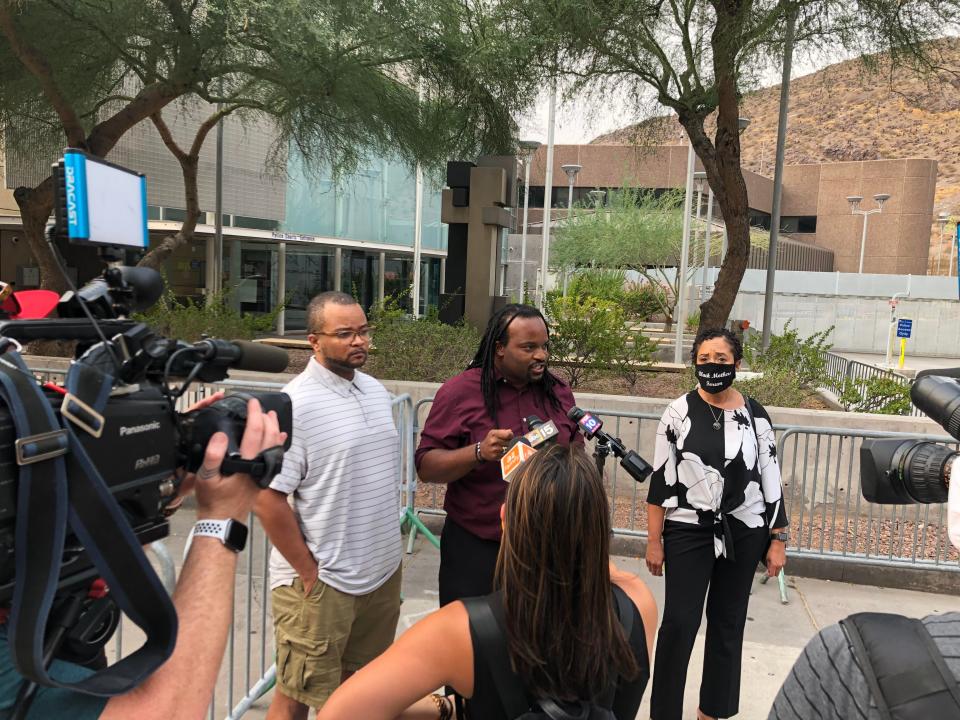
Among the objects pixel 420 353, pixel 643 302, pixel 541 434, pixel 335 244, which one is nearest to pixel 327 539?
pixel 541 434

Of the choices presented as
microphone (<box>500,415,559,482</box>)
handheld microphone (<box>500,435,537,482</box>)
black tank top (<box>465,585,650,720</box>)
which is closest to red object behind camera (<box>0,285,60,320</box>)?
black tank top (<box>465,585,650,720</box>)

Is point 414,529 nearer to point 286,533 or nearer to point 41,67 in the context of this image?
point 286,533

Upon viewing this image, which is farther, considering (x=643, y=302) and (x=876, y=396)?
(x=643, y=302)

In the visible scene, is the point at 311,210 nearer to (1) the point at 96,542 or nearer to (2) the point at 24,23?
(2) the point at 24,23

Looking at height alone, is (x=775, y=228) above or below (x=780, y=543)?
above

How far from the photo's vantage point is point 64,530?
46.0 inches

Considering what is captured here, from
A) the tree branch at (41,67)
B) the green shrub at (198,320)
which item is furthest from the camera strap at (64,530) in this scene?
the green shrub at (198,320)

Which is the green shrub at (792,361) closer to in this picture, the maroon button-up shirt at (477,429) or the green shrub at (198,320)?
the maroon button-up shirt at (477,429)

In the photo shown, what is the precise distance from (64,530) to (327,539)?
175 centimetres

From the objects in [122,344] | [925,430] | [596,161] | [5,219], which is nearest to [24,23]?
[122,344]

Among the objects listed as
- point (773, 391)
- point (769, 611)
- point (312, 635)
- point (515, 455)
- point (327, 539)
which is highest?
point (515, 455)

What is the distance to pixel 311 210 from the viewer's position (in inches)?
864

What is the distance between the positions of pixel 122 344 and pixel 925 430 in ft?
24.0

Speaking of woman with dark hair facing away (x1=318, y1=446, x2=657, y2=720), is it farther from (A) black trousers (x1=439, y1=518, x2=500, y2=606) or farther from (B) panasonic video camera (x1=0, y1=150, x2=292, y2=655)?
(A) black trousers (x1=439, y1=518, x2=500, y2=606)
